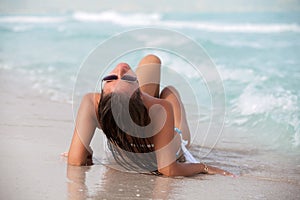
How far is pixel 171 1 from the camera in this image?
20031mm

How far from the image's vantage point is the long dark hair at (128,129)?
3.03 metres

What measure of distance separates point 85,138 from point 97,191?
1.54 ft

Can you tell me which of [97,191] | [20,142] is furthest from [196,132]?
[97,191]

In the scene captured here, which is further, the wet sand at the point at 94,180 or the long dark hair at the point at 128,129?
the long dark hair at the point at 128,129

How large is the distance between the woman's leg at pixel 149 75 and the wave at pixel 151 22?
10736 millimetres

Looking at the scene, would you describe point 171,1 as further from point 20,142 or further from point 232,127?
point 20,142

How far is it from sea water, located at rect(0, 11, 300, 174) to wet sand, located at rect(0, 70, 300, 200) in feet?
2.23

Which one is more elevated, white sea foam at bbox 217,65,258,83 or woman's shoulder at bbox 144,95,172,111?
white sea foam at bbox 217,65,258,83

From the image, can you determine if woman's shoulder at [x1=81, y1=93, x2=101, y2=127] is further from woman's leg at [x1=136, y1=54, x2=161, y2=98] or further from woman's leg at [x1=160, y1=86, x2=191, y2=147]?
woman's leg at [x1=160, y1=86, x2=191, y2=147]

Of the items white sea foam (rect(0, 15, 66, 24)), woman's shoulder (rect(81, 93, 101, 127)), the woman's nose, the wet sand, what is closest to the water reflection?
the wet sand

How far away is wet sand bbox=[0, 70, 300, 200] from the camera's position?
9.46ft

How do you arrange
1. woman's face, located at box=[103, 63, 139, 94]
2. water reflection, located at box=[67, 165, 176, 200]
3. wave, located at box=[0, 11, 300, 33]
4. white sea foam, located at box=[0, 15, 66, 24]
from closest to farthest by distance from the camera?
water reflection, located at box=[67, 165, 176, 200] → woman's face, located at box=[103, 63, 139, 94] → wave, located at box=[0, 11, 300, 33] → white sea foam, located at box=[0, 15, 66, 24]

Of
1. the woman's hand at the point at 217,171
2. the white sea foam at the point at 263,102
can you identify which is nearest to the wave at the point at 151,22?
the white sea foam at the point at 263,102

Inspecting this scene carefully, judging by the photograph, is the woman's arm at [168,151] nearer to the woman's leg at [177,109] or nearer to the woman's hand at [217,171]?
the woman's hand at [217,171]
